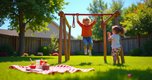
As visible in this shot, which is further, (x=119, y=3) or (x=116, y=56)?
(x=119, y=3)

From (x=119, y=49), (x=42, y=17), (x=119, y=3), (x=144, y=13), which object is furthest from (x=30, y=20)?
(x=119, y=3)

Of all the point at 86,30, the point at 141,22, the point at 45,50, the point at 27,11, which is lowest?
the point at 45,50

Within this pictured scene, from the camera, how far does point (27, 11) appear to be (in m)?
25.6

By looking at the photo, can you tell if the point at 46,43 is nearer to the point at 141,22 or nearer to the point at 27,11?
the point at 27,11

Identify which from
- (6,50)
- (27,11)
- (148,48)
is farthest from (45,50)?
(148,48)

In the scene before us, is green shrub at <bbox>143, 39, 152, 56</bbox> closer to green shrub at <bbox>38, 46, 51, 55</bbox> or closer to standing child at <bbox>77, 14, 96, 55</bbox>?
green shrub at <bbox>38, 46, 51, 55</bbox>

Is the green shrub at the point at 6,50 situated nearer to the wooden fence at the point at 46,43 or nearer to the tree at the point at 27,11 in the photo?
the wooden fence at the point at 46,43

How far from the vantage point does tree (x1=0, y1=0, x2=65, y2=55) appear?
2513cm

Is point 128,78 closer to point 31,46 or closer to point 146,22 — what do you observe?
point 146,22

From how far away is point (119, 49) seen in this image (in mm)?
10703

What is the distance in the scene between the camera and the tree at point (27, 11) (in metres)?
25.1

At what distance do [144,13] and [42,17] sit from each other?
9.74 meters

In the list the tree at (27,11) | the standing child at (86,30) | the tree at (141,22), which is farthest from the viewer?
the tree at (141,22)

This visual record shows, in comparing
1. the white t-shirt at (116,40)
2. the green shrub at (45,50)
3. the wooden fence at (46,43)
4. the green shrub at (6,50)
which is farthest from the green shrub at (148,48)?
the white t-shirt at (116,40)
